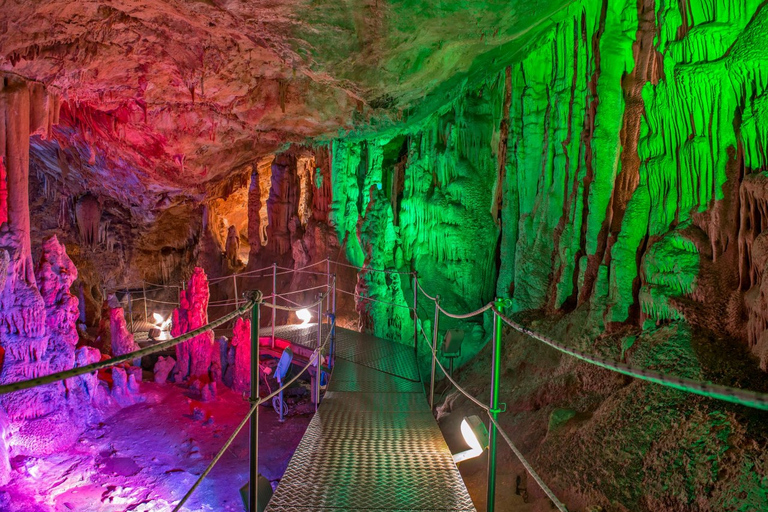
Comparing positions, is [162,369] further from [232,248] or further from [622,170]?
[622,170]

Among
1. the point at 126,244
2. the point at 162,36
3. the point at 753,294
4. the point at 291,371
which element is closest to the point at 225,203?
the point at 126,244

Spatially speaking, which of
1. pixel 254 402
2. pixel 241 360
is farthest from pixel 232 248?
pixel 254 402

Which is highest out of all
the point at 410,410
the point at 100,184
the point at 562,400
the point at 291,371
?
the point at 100,184

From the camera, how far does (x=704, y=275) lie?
3281 millimetres

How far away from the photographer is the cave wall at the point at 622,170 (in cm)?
324

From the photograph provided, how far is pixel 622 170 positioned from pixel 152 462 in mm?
6949

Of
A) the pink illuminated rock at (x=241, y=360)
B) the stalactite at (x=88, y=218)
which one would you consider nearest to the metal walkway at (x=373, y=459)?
the pink illuminated rock at (x=241, y=360)

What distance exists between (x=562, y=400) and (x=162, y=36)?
748 cm

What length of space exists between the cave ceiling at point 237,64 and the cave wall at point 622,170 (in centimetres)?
86

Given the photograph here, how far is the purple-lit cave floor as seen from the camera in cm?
550

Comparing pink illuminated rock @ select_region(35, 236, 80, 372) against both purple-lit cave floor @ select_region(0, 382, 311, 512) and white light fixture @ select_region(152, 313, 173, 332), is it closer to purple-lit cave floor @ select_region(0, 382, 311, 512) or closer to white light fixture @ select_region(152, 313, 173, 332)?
purple-lit cave floor @ select_region(0, 382, 311, 512)

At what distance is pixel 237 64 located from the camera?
8.02 meters

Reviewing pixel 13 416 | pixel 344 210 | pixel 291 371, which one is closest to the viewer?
pixel 13 416

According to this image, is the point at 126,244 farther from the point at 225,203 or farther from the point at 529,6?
the point at 529,6
